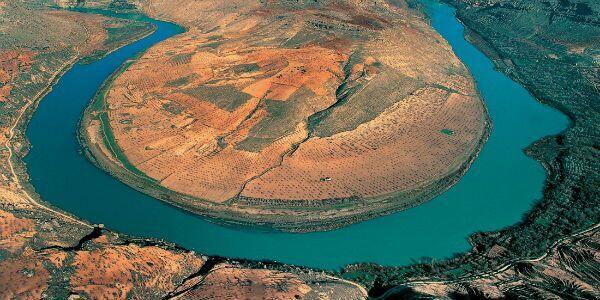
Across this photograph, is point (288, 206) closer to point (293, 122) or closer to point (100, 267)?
point (293, 122)

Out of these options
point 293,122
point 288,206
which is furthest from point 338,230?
point 293,122

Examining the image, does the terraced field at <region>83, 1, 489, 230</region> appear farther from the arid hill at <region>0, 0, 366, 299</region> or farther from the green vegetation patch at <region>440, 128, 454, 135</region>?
the arid hill at <region>0, 0, 366, 299</region>

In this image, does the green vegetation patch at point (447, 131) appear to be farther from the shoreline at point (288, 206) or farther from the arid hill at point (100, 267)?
the arid hill at point (100, 267)

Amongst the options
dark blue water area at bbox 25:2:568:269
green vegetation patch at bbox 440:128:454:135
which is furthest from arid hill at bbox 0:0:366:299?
green vegetation patch at bbox 440:128:454:135

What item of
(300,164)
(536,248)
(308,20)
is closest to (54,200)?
(300,164)

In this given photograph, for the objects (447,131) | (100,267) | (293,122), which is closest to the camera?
(100,267)

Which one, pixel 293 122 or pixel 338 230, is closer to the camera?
pixel 338 230
